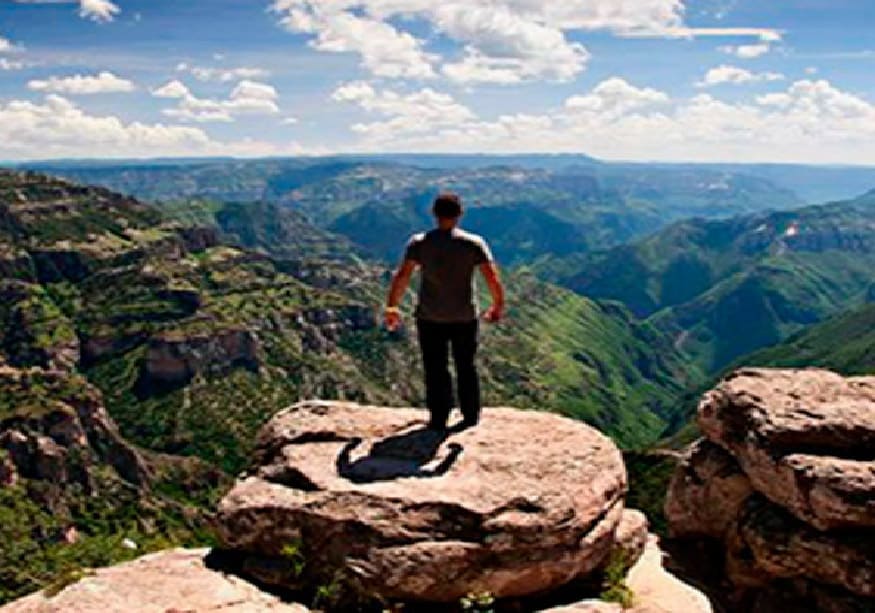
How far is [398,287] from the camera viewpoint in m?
24.1

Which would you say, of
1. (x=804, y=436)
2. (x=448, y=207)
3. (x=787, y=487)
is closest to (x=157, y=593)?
(x=448, y=207)

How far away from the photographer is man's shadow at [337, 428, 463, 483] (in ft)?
71.7

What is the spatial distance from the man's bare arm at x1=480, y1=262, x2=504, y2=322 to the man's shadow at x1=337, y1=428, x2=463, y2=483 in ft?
11.7

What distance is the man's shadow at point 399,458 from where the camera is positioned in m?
21.9

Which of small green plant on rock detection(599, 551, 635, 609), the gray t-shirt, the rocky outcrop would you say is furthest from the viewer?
the gray t-shirt

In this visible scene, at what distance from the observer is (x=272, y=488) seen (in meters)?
21.9

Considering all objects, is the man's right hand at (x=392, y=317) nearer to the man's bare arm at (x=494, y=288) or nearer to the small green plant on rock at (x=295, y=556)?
the man's bare arm at (x=494, y=288)

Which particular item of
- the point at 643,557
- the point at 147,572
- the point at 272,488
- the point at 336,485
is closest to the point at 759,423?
the point at 643,557

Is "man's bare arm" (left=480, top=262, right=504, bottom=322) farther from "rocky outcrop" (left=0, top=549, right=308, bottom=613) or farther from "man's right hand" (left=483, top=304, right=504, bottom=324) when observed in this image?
"rocky outcrop" (left=0, top=549, right=308, bottom=613)

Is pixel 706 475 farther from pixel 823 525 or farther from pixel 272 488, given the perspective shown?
pixel 272 488

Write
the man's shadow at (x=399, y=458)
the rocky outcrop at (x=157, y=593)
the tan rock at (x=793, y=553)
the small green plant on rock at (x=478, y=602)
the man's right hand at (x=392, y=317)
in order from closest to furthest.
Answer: the rocky outcrop at (x=157, y=593) → the small green plant on rock at (x=478, y=602) → the tan rock at (x=793, y=553) → the man's shadow at (x=399, y=458) → the man's right hand at (x=392, y=317)

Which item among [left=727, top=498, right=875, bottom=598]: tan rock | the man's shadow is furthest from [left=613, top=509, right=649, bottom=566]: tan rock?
the man's shadow

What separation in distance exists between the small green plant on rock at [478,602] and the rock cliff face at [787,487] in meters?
6.90

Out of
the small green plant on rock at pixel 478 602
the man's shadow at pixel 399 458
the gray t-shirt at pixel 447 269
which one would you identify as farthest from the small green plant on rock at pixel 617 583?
the gray t-shirt at pixel 447 269
